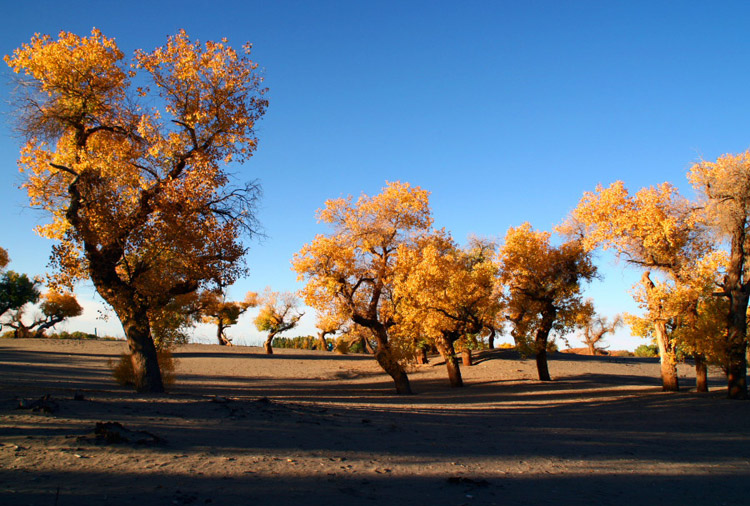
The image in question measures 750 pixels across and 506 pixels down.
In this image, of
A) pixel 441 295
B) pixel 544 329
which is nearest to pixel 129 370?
pixel 441 295

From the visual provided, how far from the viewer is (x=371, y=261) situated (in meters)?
23.0

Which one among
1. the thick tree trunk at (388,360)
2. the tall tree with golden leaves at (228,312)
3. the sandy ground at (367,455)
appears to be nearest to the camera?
the sandy ground at (367,455)

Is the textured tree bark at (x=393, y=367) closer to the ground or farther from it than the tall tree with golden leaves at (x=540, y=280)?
closer to the ground

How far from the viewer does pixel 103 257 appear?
1420 centimetres

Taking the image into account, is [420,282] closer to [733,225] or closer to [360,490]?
[733,225]

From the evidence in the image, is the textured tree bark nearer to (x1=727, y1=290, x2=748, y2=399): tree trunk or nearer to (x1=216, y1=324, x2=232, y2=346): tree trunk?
(x1=727, y1=290, x2=748, y2=399): tree trunk

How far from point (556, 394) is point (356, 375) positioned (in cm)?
1462

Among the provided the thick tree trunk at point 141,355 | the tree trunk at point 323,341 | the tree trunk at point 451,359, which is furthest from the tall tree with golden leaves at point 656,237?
the tree trunk at point 323,341

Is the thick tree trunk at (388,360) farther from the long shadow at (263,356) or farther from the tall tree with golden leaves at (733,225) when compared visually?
the long shadow at (263,356)

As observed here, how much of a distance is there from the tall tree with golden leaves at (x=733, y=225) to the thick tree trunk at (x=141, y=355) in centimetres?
1907

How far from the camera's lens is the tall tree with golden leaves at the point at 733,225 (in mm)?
16859

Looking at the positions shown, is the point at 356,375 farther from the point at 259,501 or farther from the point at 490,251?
the point at 259,501

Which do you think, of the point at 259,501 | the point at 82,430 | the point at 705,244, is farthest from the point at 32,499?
the point at 705,244

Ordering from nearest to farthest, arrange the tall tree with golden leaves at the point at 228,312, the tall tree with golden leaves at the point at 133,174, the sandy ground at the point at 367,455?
1. the sandy ground at the point at 367,455
2. the tall tree with golden leaves at the point at 133,174
3. the tall tree with golden leaves at the point at 228,312
